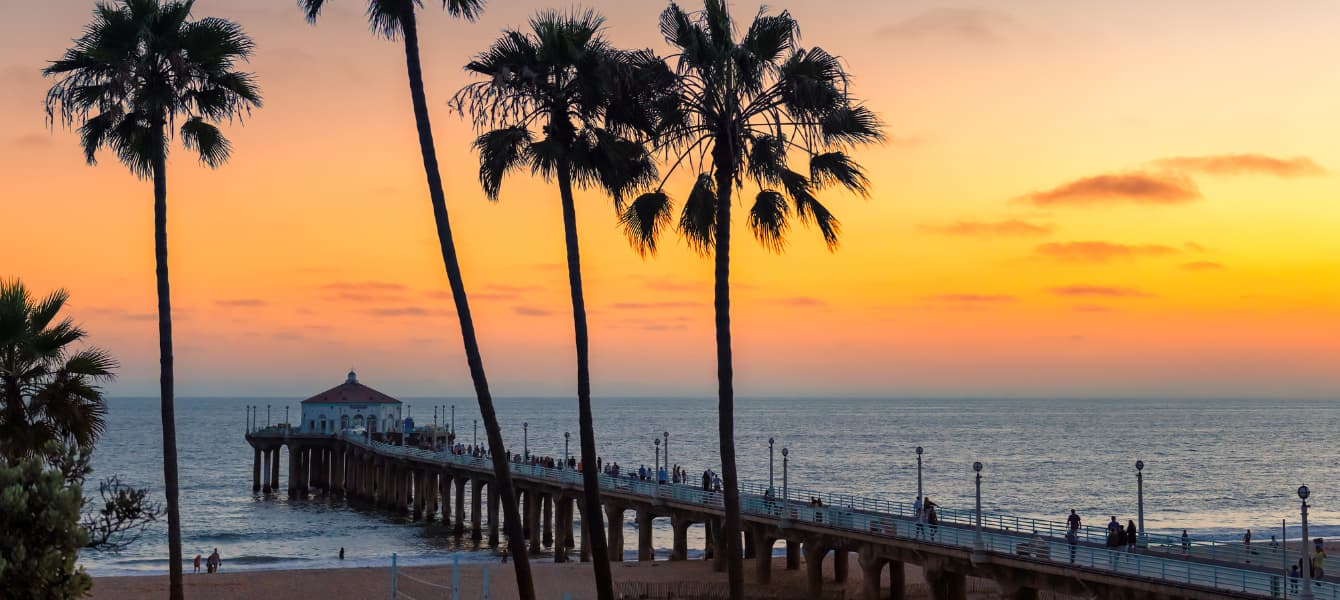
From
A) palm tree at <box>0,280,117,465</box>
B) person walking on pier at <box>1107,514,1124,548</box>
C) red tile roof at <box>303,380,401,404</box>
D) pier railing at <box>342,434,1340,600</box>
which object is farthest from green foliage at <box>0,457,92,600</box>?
red tile roof at <box>303,380,401,404</box>

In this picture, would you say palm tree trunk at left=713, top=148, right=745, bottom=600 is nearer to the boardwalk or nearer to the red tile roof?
the boardwalk

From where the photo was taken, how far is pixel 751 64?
61.7 feet

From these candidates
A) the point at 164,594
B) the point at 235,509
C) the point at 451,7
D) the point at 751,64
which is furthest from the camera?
the point at 235,509

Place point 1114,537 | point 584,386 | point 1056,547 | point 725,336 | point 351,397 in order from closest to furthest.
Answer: point 725,336 < point 584,386 < point 1056,547 < point 1114,537 < point 351,397

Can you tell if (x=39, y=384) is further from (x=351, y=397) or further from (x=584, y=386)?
(x=351, y=397)

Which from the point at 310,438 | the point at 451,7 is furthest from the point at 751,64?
the point at 310,438

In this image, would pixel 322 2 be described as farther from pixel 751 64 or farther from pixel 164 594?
pixel 164 594

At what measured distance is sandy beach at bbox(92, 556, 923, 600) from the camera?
137 ft

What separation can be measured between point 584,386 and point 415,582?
86.4 feet

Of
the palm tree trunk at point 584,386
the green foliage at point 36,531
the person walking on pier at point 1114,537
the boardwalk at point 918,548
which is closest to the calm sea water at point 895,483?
→ the boardwalk at point 918,548

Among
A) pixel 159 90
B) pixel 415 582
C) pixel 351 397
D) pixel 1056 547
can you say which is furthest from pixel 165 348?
pixel 351 397

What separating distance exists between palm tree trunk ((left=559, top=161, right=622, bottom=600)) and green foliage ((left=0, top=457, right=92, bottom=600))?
9896mm

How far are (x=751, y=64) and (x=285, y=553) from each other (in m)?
53.4

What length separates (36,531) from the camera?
1135 centimetres
